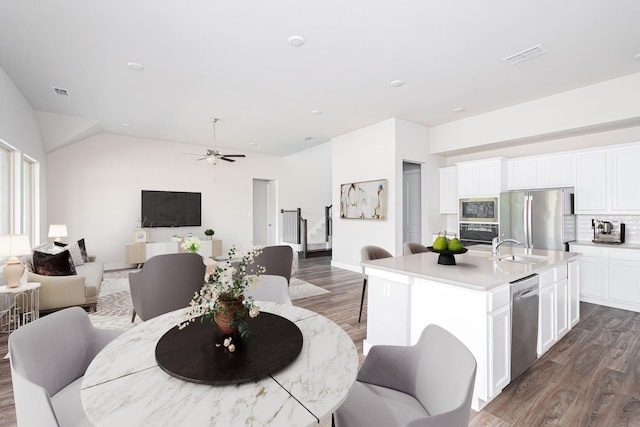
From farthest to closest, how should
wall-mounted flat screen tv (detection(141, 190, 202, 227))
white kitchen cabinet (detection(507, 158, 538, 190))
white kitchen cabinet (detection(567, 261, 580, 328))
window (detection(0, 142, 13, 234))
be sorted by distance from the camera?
wall-mounted flat screen tv (detection(141, 190, 202, 227))
white kitchen cabinet (detection(507, 158, 538, 190))
window (detection(0, 142, 13, 234))
white kitchen cabinet (detection(567, 261, 580, 328))

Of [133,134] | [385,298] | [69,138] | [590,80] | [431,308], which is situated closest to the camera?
[431,308]

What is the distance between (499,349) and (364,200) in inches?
167

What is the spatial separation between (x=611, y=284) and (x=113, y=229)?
8908mm

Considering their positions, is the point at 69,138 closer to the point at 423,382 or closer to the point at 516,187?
the point at 423,382

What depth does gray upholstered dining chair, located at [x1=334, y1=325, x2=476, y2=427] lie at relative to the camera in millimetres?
998

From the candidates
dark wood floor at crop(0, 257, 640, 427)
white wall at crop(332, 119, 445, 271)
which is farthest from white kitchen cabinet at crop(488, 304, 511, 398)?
white wall at crop(332, 119, 445, 271)

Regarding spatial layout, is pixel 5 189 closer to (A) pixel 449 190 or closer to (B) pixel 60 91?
(B) pixel 60 91

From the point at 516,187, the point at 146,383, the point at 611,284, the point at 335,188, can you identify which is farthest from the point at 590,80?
the point at 146,383

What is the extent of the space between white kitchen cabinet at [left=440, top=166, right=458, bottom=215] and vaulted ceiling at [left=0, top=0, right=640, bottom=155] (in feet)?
4.08

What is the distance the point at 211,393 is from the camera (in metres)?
0.97

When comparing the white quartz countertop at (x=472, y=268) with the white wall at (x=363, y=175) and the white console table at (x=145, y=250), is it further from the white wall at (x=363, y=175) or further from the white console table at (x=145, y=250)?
the white console table at (x=145, y=250)

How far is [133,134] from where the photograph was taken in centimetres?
666

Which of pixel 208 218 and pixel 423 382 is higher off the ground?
pixel 208 218

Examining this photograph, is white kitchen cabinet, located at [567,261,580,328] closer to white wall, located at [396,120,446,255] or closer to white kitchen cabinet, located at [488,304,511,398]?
white kitchen cabinet, located at [488,304,511,398]
